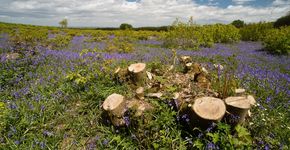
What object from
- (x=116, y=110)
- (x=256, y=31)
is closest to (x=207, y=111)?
(x=116, y=110)

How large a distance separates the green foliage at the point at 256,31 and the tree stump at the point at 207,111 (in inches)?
650

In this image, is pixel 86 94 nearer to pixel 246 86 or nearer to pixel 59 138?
pixel 59 138

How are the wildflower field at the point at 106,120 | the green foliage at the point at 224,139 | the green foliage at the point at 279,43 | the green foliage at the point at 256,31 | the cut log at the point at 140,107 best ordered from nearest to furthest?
the green foliage at the point at 224,139, the wildflower field at the point at 106,120, the cut log at the point at 140,107, the green foliage at the point at 279,43, the green foliage at the point at 256,31

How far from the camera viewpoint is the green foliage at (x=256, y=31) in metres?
17.5

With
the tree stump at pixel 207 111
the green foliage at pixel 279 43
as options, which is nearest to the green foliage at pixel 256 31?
the green foliage at pixel 279 43

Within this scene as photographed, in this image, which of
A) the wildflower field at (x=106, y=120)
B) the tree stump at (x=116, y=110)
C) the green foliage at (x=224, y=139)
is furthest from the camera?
the tree stump at (x=116, y=110)

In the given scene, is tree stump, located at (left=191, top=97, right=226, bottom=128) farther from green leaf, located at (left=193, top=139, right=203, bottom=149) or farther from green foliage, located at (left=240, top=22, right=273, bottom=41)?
green foliage, located at (left=240, top=22, right=273, bottom=41)

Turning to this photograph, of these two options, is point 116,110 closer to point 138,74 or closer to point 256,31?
point 138,74

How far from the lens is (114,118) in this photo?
350cm

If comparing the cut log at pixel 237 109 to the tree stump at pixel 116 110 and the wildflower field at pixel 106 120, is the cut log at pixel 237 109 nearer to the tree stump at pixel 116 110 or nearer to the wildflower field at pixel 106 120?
the wildflower field at pixel 106 120

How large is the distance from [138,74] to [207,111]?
1.75 metres

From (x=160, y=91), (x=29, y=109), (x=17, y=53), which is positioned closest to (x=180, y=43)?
(x=17, y=53)

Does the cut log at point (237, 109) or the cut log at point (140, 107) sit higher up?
the cut log at point (237, 109)

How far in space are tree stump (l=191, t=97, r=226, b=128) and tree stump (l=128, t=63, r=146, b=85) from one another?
1.52 meters
